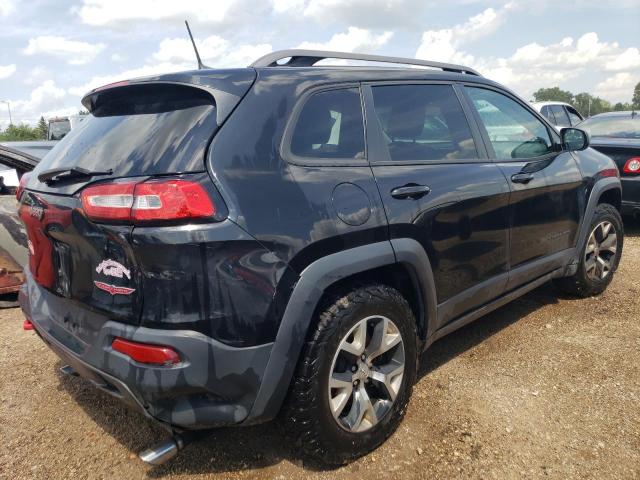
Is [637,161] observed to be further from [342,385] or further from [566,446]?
[342,385]

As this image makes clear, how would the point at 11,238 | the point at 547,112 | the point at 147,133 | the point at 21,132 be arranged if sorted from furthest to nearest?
the point at 21,132 → the point at 547,112 → the point at 11,238 → the point at 147,133

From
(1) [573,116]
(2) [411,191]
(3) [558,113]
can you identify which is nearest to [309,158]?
(2) [411,191]

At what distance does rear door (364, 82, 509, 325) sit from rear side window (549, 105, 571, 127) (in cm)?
1036

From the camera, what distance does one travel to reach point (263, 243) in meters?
1.98

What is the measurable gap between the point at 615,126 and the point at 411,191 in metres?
6.54

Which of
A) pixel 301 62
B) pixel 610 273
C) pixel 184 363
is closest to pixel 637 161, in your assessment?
pixel 610 273

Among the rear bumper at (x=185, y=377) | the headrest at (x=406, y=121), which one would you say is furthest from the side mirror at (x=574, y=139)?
the rear bumper at (x=185, y=377)

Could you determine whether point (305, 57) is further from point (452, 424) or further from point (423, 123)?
point (452, 424)

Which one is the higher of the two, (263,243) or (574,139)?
(574,139)

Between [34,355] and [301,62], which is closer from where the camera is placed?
[301,62]

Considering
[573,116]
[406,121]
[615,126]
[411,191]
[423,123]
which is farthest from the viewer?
[573,116]

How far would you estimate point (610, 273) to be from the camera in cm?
455

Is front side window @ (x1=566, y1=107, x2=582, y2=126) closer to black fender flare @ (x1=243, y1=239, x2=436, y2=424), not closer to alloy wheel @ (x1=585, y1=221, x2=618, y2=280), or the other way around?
alloy wheel @ (x1=585, y1=221, x2=618, y2=280)

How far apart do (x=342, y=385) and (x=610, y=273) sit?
330 centimetres
